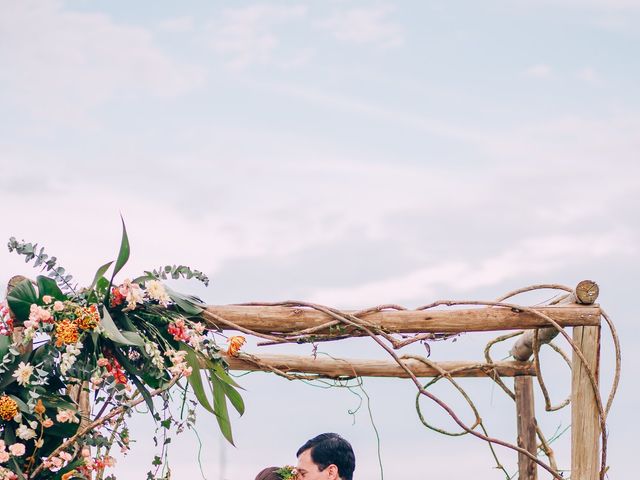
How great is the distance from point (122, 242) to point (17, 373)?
843 mm

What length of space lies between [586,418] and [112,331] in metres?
2.91

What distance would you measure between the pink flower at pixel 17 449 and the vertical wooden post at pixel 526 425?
Answer: 13.8 feet

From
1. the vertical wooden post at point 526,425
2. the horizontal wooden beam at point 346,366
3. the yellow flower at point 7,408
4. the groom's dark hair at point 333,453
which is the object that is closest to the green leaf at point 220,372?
the yellow flower at point 7,408

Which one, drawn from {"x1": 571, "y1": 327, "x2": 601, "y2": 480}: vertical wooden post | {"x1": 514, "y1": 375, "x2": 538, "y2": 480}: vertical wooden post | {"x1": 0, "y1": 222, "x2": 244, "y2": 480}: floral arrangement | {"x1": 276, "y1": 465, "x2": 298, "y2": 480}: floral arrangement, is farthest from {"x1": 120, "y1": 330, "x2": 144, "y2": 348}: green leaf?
{"x1": 514, "y1": 375, "x2": 538, "y2": 480}: vertical wooden post

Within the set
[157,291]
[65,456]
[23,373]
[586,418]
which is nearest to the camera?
[23,373]

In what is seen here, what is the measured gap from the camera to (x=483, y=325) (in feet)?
19.5

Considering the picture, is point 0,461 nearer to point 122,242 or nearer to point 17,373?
point 17,373

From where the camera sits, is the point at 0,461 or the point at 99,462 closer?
the point at 0,461

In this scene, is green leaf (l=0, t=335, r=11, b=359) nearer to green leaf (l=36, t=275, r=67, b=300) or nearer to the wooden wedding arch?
green leaf (l=36, t=275, r=67, b=300)

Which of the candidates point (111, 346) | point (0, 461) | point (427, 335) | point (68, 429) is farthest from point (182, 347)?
point (427, 335)

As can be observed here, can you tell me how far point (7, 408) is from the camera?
505 cm

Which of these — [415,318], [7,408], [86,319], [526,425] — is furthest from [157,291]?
[526,425]

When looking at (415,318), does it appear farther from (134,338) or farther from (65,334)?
(65,334)

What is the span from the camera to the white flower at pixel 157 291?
5.29m
